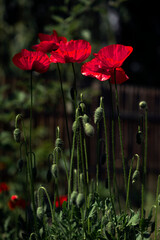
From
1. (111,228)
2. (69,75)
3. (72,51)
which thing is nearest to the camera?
(111,228)

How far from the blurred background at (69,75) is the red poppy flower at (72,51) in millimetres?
1017

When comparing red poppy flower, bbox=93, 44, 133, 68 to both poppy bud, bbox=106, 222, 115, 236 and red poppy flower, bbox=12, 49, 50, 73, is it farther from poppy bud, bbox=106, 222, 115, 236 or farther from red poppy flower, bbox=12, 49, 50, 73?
poppy bud, bbox=106, 222, 115, 236

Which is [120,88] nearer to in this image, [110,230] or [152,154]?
[152,154]

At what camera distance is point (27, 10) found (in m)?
10.1

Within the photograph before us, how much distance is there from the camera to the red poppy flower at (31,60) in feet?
5.13

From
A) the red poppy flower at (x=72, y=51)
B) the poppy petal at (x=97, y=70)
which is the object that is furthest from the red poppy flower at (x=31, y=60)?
the poppy petal at (x=97, y=70)

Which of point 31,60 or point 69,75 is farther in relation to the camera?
point 69,75

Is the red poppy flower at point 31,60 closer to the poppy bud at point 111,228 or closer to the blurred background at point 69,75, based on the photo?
the poppy bud at point 111,228

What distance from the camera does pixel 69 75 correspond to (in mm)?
11078

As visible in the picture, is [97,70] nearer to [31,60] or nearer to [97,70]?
[97,70]

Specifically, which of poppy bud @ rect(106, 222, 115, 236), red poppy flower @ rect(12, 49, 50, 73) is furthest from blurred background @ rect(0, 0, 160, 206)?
poppy bud @ rect(106, 222, 115, 236)

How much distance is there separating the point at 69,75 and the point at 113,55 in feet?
31.6

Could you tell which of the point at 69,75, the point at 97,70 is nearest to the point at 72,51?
the point at 97,70

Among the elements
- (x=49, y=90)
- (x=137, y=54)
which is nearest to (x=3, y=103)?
(x=49, y=90)
